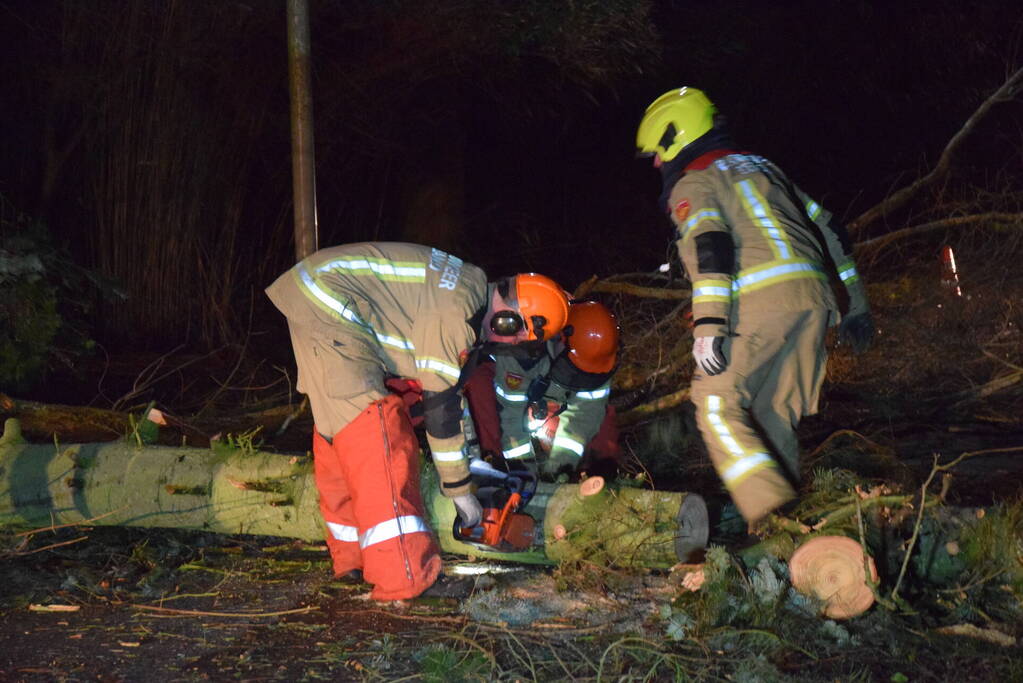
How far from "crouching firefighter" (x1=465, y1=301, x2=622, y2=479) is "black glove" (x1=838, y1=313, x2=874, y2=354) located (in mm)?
989

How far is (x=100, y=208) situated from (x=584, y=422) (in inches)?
220

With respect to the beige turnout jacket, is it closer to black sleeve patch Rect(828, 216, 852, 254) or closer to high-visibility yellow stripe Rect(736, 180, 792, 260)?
high-visibility yellow stripe Rect(736, 180, 792, 260)

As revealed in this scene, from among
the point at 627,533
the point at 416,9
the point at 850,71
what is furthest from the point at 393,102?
the point at 627,533

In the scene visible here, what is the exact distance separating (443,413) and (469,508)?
0.38 metres

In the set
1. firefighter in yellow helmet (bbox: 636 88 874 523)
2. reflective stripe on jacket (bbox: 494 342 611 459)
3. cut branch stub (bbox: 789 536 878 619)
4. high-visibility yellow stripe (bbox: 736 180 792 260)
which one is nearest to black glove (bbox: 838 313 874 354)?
firefighter in yellow helmet (bbox: 636 88 874 523)

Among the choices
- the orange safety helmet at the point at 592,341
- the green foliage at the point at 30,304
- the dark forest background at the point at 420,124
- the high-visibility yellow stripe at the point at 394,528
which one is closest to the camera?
the high-visibility yellow stripe at the point at 394,528

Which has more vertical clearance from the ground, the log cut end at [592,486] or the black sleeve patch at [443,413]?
the black sleeve patch at [443,413]

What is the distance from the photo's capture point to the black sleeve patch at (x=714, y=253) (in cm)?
357

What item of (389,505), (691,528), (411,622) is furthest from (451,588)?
(691,528)

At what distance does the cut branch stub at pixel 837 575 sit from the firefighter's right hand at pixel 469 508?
1.12m

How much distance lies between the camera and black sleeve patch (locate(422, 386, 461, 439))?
3.45 metres

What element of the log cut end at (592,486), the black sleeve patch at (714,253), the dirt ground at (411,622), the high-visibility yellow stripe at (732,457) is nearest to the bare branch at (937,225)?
the dirt ground at (411,622)

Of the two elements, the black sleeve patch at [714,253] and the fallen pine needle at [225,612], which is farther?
the black sleeve patch at [714,253]

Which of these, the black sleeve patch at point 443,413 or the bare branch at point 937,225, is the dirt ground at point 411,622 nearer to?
the black sleeve patch at point 443,413
